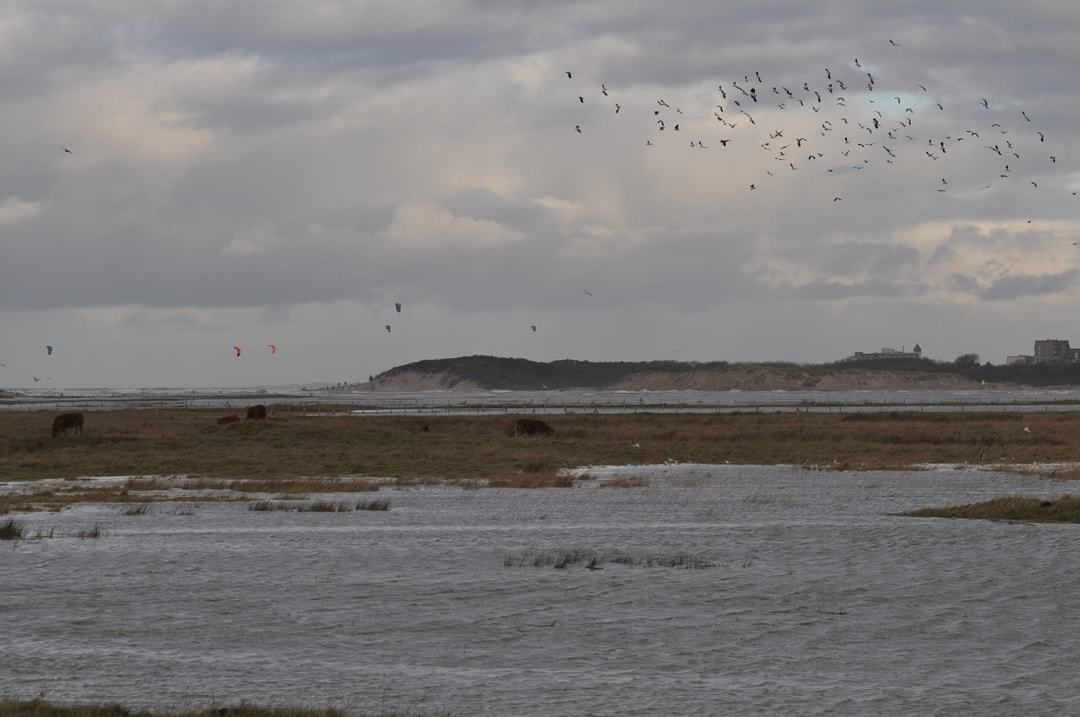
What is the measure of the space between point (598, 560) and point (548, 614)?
5425 mm

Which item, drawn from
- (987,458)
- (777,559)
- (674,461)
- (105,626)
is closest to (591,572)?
(777,559)

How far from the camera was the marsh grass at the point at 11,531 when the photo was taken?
29.0m

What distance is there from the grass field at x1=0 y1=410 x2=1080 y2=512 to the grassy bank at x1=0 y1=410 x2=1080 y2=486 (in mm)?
78

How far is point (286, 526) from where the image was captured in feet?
107

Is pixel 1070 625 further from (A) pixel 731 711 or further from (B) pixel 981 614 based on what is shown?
(A) pixel 731 711

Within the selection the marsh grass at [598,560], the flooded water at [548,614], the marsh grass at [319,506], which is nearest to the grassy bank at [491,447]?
the marsh grass at [319,506]

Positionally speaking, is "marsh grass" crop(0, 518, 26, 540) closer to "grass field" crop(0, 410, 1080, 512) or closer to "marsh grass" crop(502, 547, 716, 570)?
"grass field" crop(0, 410, 1080, 512)

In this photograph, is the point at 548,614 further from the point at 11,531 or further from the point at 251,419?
the point at 251,419

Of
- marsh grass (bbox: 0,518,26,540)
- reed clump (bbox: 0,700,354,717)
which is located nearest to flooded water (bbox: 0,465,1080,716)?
marsh grass (bbox: 0,518,26,540)

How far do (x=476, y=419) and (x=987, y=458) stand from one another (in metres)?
37.7

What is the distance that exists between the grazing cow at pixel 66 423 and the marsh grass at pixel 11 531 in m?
30.8

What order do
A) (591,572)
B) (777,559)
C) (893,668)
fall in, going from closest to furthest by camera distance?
1. (893,668)
2. (591,572)
3. (777,559)

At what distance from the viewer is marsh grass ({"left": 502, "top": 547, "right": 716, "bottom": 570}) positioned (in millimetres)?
25516

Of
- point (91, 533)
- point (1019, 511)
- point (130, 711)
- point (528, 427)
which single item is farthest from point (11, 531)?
point (528, 427)
